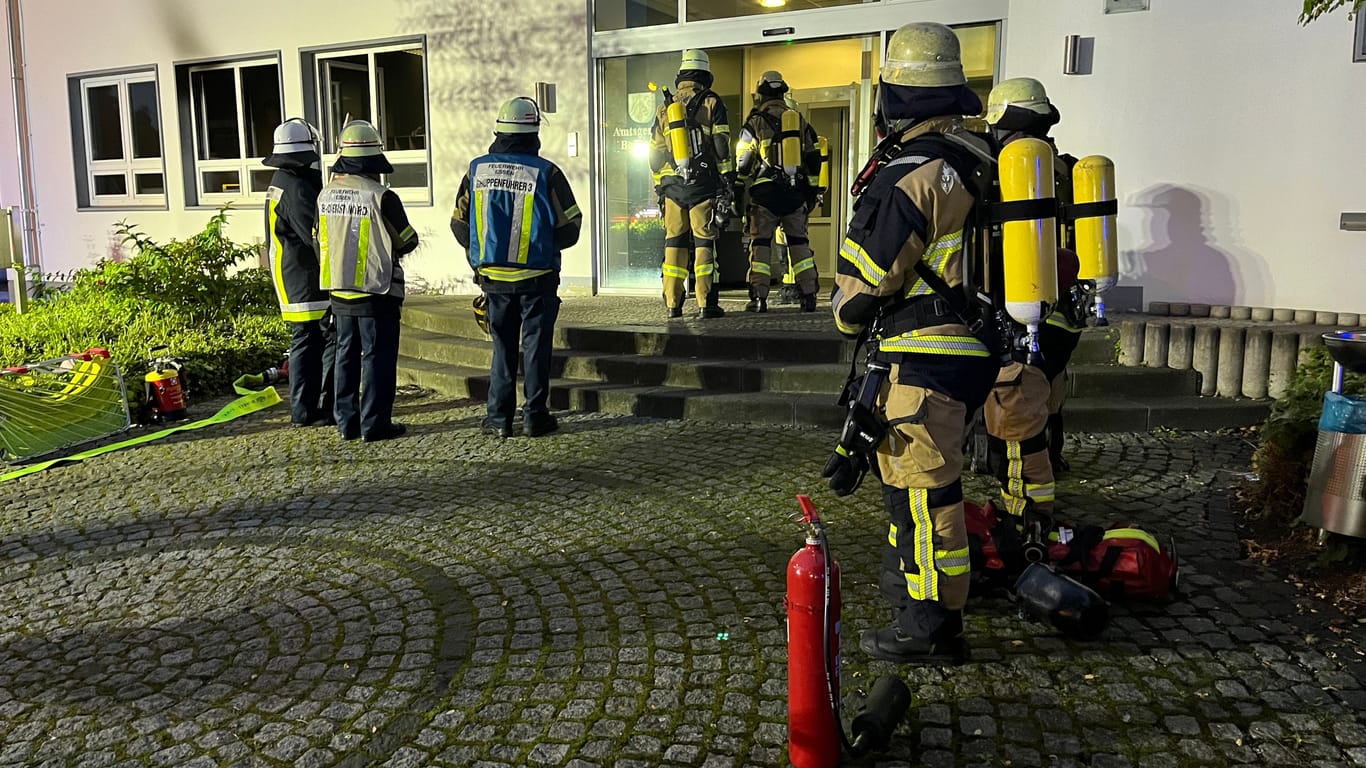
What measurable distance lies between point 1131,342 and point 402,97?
9544mm

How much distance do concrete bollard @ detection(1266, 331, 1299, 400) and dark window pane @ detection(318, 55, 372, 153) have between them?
11.1m

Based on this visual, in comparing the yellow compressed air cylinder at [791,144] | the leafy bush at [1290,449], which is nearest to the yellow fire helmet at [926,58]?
the leafy bush at [1290,449]

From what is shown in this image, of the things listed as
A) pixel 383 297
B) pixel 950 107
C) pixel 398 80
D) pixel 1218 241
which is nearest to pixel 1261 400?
pixel 1218 241

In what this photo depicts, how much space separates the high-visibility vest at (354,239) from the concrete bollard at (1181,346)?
5607 mm

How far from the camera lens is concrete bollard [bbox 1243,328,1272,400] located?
22.3 feet

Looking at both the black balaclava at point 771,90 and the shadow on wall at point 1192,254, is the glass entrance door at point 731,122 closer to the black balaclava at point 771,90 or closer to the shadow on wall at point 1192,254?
the black balaclava at point 771,90

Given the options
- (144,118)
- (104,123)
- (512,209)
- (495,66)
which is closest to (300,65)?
(495,66)

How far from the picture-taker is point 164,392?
24.8 ft

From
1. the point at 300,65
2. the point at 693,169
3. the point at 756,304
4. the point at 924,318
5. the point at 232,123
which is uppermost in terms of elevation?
the point at 300,65

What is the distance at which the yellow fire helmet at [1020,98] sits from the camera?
171 inches

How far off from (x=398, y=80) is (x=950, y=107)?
1092 centimetres

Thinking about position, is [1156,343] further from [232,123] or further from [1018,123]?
[232,123]

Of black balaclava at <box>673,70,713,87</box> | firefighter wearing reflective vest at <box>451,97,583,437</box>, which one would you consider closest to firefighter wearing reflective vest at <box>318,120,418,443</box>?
firefighter wearing reflective vest at <box>451,97,583,437</box>

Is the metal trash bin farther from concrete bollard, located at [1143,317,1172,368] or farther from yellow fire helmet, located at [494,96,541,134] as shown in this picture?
yellow fire helmet, located at [494,96,541,134]
